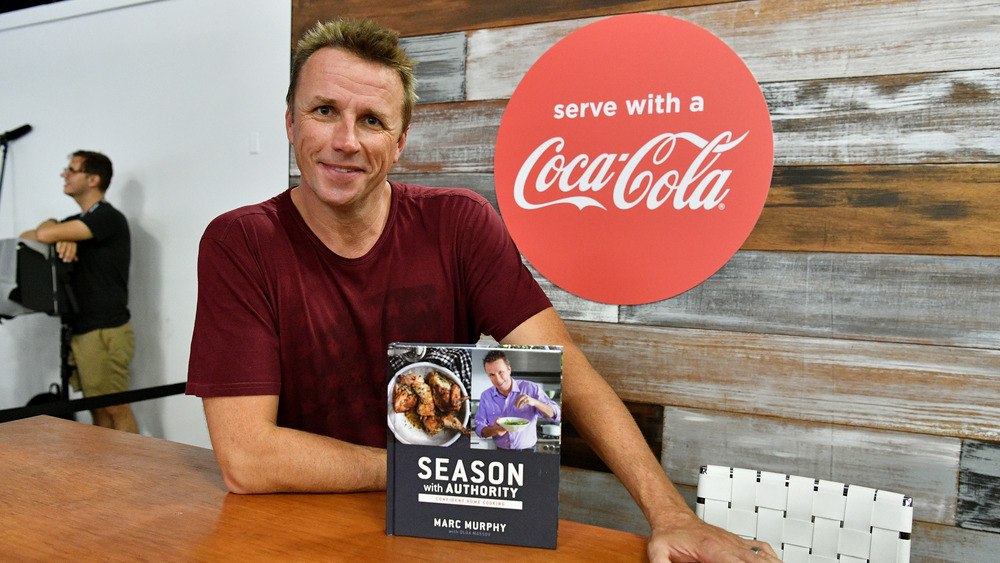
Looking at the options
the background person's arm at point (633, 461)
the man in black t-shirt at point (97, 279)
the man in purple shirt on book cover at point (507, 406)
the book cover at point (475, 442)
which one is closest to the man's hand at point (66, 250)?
the man in black t-shirt at point (97, 279)

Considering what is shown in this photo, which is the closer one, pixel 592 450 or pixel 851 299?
pixel 851 299

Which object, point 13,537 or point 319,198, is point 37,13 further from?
point 13,537

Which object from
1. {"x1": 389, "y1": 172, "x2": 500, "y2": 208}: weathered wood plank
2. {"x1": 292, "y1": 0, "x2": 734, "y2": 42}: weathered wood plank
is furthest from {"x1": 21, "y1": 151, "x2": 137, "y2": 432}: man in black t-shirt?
{"x1": 389, "y1": 172, "x2": 500, "y2": 208}: weathered wood plank

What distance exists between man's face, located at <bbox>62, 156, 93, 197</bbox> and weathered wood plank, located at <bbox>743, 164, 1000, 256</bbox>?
3.59 meters

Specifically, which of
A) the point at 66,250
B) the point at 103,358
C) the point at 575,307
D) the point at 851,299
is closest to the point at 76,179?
the point at 66,250

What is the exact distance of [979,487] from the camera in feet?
6.17

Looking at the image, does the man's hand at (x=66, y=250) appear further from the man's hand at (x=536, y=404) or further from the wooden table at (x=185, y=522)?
the man's hand at (x=536, y=404)

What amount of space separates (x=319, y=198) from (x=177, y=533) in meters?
0.70

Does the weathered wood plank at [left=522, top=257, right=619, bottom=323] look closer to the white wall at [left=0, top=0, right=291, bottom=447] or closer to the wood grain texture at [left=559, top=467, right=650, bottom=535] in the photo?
the wood grain texture at [left=559, top=467, right=650, bottom=535]

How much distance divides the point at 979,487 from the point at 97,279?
409 cm

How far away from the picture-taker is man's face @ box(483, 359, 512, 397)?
1.00 m

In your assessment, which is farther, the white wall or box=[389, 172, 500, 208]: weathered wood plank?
the white wall

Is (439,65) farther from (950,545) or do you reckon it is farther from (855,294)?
(950,545)

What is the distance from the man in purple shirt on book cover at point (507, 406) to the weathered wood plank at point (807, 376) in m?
1.30
